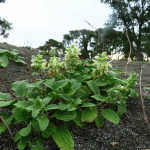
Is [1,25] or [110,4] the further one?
[110,4]

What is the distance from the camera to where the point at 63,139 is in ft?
3.47

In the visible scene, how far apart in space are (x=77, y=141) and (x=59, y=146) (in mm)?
203

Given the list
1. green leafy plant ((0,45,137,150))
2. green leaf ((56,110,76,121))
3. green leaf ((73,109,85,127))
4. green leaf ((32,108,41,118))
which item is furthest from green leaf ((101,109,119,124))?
green leaf ((32,108,41,118))

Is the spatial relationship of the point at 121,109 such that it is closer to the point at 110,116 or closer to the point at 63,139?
the point at 110,116

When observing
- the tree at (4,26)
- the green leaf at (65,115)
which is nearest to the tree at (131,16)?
the tree at (4,26)

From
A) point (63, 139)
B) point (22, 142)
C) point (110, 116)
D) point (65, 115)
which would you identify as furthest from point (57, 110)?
point (110, 116)

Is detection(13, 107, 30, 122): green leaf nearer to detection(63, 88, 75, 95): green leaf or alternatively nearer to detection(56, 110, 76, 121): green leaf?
detection(56, 110, 76, 121): green leaf

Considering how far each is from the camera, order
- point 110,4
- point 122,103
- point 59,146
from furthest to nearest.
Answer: point 110,4
point 122,103
point 59,146

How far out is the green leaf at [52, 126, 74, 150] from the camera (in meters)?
1.01

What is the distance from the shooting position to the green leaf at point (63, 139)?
39.9 inches

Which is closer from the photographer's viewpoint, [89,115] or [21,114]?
[21,114]

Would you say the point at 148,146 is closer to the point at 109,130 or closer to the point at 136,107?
the point at 109,130

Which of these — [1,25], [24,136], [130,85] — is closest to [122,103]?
[130,85]

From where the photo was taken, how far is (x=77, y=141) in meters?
1.16
